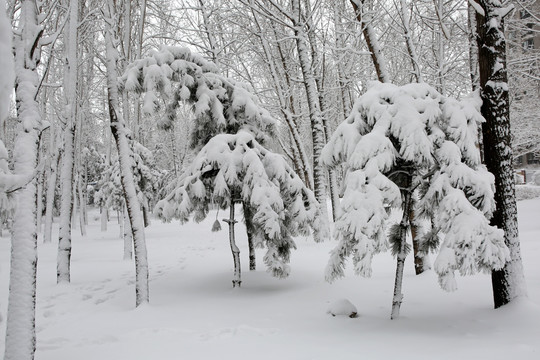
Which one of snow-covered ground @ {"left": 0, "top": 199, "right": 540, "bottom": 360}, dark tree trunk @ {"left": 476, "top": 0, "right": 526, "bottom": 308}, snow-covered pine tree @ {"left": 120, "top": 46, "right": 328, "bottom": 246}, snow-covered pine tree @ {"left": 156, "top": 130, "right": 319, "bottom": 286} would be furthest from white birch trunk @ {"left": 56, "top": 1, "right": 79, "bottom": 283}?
dark tree trunk @ {"left": 476, "top": 0, "right": 526, "bottom": 308}

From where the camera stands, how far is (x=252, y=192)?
726 centimetres

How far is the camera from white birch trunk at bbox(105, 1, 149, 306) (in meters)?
6.93

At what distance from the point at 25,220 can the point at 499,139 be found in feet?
20.3

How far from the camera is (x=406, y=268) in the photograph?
9.02 metres

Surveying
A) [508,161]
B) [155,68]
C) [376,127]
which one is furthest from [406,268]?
[155,68]

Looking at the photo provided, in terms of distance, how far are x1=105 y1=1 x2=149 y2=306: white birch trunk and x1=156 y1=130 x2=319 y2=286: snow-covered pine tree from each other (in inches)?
26.4

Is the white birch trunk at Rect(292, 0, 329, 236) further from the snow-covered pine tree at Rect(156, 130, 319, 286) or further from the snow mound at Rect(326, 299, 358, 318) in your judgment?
the snow mound at Rect(326, 299, 358, 318)

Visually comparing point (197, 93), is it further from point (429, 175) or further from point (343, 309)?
point (343, 309)

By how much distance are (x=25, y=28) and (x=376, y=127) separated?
445cm

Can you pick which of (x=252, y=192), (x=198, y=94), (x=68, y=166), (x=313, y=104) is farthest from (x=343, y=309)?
(x=68, y=166)

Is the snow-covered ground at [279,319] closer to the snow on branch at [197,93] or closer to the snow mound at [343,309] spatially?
the snow mound at [343,309]

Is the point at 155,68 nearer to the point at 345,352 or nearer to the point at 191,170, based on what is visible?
the point at 191,170

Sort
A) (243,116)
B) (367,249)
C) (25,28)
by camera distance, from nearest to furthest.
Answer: (25,28) → (367,249) → (243,116)

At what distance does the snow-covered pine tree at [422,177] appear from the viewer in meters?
4.58
